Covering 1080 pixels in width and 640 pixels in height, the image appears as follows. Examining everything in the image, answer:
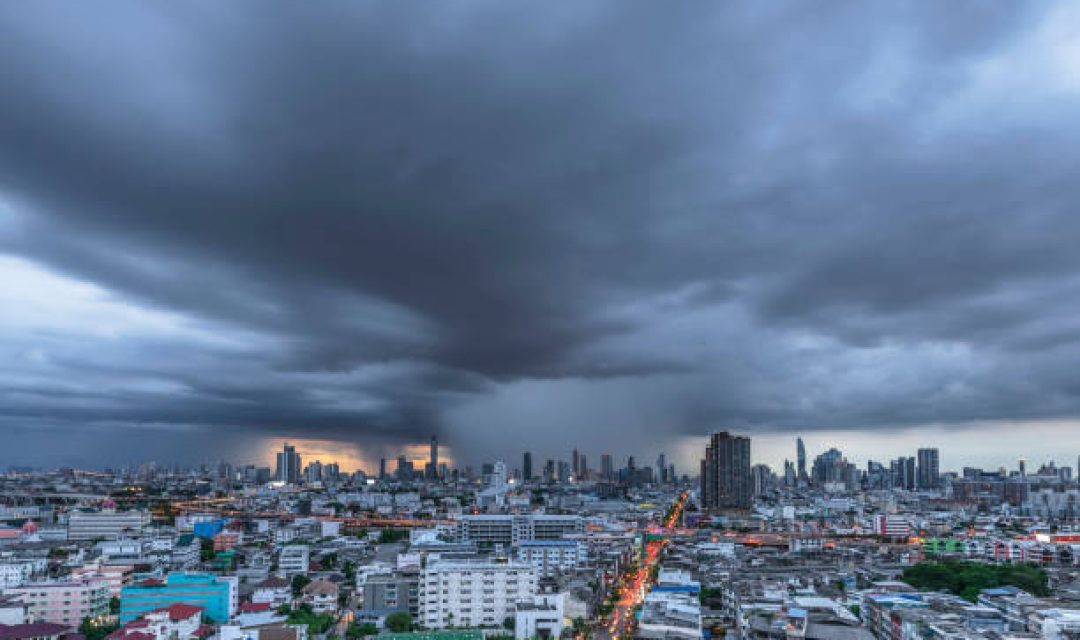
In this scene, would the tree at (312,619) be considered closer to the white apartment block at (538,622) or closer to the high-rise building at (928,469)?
the white apartment block at (538,622)

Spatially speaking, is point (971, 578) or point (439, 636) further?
point (971, 578)

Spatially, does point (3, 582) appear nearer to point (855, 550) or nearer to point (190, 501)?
point (855, 550)

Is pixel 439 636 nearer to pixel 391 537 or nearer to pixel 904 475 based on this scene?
pixel 391 537

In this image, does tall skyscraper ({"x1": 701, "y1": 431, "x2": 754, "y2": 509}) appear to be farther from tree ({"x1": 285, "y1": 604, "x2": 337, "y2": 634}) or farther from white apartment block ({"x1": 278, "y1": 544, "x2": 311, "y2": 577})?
tree ({"x1": 285, "y1": 604, "x2": 337, "y2": 634})

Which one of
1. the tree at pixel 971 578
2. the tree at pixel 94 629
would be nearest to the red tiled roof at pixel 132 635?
the tree at pixel 94 629

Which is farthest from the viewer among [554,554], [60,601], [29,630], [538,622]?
[554,554]

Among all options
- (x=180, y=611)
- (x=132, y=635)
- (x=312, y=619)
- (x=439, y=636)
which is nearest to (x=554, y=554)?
(x=312, y=619)

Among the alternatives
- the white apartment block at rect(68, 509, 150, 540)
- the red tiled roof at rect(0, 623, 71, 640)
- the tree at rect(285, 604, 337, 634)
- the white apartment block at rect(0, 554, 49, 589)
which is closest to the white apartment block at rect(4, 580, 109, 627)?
the red tiled roof at rect(0, 623, 71, 640)
